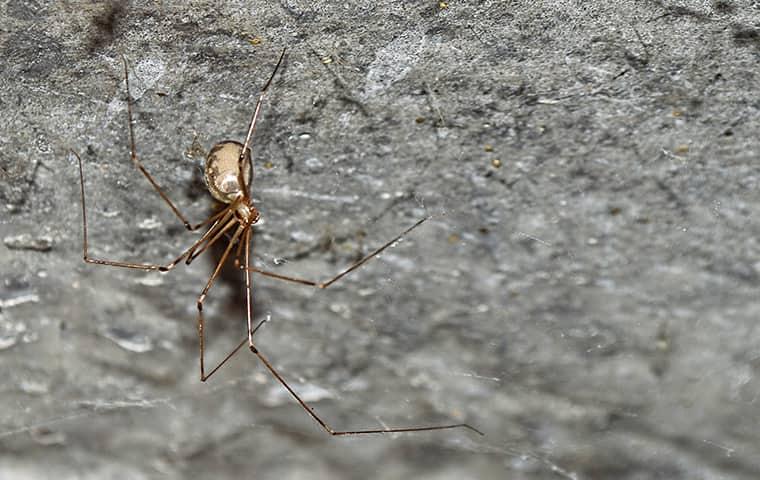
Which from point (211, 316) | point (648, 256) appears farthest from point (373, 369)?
point (648, 256)

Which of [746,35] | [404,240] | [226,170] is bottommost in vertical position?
[404,240]

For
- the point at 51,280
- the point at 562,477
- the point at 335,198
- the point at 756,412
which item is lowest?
the point at 562,477

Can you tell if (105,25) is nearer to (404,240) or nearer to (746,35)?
(404,240)

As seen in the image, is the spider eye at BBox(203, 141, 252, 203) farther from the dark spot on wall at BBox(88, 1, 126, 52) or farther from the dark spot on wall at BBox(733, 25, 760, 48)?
the dark spot on wall at BBox(733, 25, 760, 48)

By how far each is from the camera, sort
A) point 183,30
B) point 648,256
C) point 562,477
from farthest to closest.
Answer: point 562,477 → point 648,256 → point 183,30

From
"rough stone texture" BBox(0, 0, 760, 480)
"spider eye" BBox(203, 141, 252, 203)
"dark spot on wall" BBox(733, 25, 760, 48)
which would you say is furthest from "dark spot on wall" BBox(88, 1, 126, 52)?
"dark spot on wall" BBox(733, 25, 760, 48)

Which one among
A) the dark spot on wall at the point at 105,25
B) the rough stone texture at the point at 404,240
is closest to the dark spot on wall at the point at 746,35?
the rough stone texture at the point at 404,240

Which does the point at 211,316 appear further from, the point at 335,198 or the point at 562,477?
the point at 562,477

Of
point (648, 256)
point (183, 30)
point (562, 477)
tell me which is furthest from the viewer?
point (562, 477)

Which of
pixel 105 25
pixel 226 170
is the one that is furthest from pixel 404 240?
pixel 105 25
